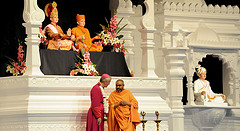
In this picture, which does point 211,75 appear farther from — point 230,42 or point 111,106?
point 111,106

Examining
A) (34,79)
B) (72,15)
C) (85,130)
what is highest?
(72,15)

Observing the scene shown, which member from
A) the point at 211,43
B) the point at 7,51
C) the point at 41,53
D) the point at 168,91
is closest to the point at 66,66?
the point at 41,53

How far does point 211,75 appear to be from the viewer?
57.0 ft

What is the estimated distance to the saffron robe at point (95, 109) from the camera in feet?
41.4

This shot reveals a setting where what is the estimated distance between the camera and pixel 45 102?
42.0ft

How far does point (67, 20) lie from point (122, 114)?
336 cm

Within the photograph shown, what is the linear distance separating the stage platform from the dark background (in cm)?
122

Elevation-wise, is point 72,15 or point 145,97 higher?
point 72,15

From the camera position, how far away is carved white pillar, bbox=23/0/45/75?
12797 millimetres

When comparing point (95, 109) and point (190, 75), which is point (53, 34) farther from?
point (190, 75)

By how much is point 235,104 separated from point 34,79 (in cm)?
550

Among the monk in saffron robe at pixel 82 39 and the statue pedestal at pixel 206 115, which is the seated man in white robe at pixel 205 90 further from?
the monk in saffron robe at pixel 82 39

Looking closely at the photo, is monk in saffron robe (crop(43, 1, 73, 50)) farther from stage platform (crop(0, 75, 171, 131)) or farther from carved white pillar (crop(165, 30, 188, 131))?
carved white pillar (crop(165, 30, 188, 131))

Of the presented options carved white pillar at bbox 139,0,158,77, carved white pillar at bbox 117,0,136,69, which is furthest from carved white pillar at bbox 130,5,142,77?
carved white pillar at bbox 139,0,158,77
